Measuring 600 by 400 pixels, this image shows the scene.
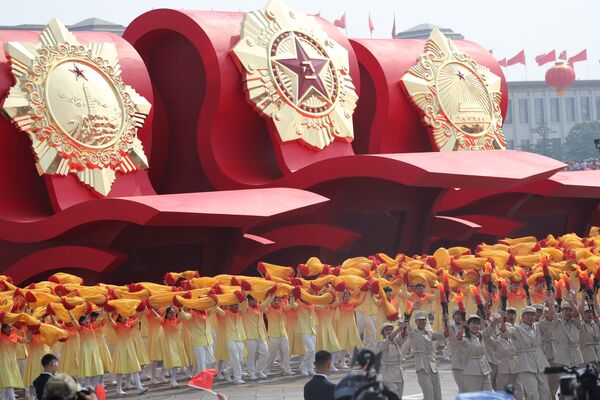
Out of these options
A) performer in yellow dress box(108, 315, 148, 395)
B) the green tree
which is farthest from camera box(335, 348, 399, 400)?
the green tree

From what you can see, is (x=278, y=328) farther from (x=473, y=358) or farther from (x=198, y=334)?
(x=473, y=358)

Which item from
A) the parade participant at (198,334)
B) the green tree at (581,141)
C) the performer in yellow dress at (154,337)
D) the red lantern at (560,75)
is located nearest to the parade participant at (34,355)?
the performer in yellow dress at (154,337)

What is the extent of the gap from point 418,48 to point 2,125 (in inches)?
514

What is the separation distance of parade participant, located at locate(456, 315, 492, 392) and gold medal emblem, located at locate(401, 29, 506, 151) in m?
18.6

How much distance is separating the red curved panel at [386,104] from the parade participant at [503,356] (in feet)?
58.5

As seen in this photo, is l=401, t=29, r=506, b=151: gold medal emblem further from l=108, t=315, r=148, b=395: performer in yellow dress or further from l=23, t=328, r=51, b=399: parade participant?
l=23, t=328, r=51, b=399: parade participant

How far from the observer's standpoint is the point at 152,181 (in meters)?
30.5

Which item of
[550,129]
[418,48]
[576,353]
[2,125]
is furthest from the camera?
[550,129]

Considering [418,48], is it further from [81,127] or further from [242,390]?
[242,390]

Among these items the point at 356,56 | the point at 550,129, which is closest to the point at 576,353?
the point at 356,56

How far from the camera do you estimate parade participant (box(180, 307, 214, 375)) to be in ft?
65.0

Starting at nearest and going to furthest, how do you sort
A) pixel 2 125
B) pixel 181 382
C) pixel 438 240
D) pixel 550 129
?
pixel 181 382 → pixel 2 125 → pixel 438 240 → pixel 550 129

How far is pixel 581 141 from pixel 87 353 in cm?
7843

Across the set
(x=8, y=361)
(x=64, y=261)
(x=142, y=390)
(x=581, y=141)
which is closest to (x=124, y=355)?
(x=142, y=390)
